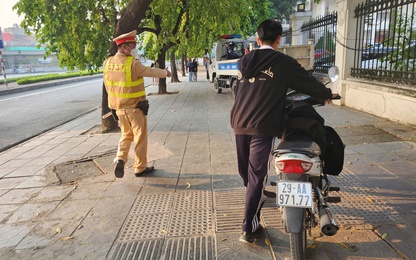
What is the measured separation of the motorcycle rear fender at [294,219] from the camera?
227 centimetres

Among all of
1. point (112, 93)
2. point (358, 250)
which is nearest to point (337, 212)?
point (358, 250)

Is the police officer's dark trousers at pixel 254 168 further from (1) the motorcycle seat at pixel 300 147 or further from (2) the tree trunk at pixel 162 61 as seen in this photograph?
(2) the tree trunk at pixel 162 61

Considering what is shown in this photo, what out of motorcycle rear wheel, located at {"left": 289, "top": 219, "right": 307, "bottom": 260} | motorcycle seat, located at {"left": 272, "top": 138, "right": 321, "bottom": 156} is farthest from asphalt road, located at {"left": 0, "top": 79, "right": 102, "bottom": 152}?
motorcycle rear wheel, located at {"left": 289, "top": 219, "right": 307, "bottom": 260}

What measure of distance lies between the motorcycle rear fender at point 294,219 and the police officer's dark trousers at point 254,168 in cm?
44

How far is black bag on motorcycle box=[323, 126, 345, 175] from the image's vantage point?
2.80 m

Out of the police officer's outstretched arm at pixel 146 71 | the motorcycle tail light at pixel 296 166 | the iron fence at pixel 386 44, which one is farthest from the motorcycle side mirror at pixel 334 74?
the iron fence at pixel 386 44

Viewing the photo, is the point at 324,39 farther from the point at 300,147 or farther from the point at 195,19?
the point at 300,147

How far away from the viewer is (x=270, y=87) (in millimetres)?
2535

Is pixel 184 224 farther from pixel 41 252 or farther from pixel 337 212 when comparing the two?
pixel 337 212

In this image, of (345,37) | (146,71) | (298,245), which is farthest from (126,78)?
(345,37)

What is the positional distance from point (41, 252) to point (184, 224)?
4.29 feet

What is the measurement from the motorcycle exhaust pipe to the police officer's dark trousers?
0.51 meters

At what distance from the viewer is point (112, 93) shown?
440 cm

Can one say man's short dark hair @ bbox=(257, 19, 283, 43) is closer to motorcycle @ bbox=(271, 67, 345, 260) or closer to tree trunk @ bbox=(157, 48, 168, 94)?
motorcycle @ bbox=(271, 67, 345, 260)
